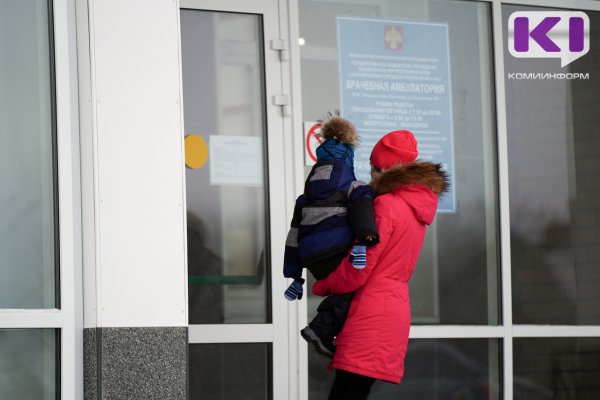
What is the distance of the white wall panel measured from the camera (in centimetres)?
439

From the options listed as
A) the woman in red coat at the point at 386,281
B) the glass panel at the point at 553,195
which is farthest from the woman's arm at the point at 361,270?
the glass panel at the point at 553,195

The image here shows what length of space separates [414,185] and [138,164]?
124 cm

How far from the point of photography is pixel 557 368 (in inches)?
266

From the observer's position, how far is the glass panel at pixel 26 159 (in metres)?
4.43

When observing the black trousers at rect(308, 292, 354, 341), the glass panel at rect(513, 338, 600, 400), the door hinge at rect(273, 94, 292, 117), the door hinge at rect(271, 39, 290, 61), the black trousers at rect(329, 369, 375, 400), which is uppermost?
the door hinge at rect(271, 39, 290, 61)

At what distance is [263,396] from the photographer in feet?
20.3

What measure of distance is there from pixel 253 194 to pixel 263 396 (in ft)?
3.92

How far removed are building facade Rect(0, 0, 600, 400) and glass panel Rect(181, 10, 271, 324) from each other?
0.01m

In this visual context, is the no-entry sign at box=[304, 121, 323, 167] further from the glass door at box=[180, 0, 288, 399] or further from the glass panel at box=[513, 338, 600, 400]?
the glass panel at box=[513, 338, 600, 400]

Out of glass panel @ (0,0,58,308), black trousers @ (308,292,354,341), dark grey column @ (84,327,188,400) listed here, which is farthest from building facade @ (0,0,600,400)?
black trousers @ (308,292,354,341)

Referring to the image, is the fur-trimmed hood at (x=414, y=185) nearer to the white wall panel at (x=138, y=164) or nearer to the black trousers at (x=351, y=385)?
the black trousers at (x=351, y=385)

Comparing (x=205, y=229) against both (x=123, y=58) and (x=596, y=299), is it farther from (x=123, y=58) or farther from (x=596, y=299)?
(x=596, y=299)

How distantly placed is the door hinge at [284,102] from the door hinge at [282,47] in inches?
9.2
